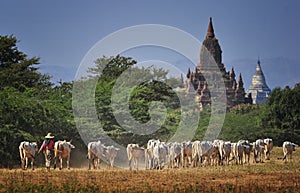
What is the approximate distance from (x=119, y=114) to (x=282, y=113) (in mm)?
18390

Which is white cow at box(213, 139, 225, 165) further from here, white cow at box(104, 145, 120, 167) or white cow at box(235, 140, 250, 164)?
white cow at box(104, 145, 120, 167)

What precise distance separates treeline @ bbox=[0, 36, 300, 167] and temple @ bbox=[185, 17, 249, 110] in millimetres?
37037

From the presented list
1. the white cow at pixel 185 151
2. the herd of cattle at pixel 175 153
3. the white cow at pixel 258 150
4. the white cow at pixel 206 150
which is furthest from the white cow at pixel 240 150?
the white cow at pixel 185 151

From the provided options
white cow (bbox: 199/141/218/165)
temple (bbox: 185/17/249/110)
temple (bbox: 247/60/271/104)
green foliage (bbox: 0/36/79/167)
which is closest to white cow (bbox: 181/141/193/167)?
white cow (bbox: 199/141/218/165)

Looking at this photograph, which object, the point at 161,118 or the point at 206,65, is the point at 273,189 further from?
the point at 206,65

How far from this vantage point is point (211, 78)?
300 ft

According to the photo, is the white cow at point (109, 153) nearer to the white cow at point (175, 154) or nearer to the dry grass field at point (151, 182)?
the white cow at point (175, 154)

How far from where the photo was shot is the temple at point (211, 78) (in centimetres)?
9044

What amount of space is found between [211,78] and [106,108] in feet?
187

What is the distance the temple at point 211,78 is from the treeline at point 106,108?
3704 centimetres

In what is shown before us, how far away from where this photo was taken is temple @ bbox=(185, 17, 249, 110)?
90.4 m

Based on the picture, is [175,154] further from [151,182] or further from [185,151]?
[151,182]

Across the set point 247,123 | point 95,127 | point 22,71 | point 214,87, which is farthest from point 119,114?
point 214,87

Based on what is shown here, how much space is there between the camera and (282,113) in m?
49.6
